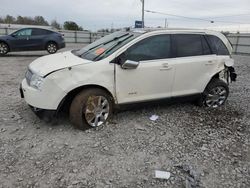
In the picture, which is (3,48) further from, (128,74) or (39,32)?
(128,74)

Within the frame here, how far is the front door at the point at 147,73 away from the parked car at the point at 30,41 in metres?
10.8

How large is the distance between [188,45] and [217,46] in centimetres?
76

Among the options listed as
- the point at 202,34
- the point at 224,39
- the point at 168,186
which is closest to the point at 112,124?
the point at 168,186

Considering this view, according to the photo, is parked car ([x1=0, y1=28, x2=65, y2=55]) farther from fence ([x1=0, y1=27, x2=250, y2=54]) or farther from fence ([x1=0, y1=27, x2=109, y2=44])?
fence ([x1=0, y1=27, x2=109, y2=44])

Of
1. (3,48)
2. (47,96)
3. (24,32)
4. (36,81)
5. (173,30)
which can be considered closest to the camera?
(47,96)

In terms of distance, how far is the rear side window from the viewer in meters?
4.98

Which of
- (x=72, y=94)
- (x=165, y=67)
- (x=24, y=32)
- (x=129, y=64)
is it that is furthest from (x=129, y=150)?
(x=24, y=32)

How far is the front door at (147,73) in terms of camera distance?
13.3 ft

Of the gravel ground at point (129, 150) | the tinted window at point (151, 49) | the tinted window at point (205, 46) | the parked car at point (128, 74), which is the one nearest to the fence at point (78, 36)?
the tinted window at point (205, 46)

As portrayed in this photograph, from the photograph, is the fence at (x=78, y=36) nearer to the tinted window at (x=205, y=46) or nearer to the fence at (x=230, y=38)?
the fence at (x=230, y=38)

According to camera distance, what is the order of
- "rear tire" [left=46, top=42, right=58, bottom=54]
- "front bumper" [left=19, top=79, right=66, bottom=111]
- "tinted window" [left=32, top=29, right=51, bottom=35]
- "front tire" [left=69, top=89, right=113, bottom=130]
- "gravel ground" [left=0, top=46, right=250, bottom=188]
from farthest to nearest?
"rear tire" [left=46, top=42, right=58, bottom=54] → "tinted window" [left=32, top=29, right=51, bottom=35] → "front tire" [left=69, top=89, right=113, bottom=130] → "front bumper" [left=19, top=79, right=66, bottom=111] → "gravel ground" [left=0, top=46, right=250, bottom=188]

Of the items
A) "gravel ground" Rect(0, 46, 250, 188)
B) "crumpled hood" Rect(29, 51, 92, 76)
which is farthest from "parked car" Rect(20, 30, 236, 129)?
"gravel ground" Rect(0, 46, 250, 188)

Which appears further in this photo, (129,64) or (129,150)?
(129,64)

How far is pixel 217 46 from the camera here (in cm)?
505
